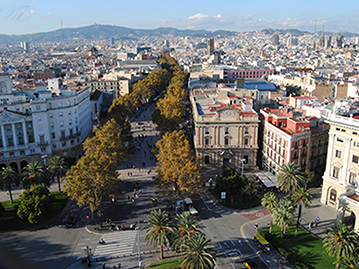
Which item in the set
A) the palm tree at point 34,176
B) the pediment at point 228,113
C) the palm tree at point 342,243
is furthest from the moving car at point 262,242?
the palm tree at point 34,176

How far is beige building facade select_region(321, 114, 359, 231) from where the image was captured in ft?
134

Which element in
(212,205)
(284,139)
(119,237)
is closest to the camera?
(119,237)

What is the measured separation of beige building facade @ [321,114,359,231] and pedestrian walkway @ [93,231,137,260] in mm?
26168

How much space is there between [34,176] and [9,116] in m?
17.2

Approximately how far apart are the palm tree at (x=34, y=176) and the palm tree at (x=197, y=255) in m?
27.2

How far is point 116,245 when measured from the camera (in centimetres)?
3769

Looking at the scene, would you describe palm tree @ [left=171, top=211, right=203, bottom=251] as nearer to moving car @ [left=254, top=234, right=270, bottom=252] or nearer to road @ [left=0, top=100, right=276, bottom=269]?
road @ [left=0, top=100, right=276, bottom=269]

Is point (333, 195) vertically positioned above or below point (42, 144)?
below

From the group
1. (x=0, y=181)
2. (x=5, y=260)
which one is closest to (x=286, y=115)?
(x=0, y=181)

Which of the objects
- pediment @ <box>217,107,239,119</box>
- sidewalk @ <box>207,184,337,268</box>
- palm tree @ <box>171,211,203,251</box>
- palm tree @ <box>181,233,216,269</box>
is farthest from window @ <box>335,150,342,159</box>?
palm tree @ <box>181,233,216,269</box>

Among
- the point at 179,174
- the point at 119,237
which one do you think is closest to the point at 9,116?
the point at 119,237

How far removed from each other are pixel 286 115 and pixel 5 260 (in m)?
58.3

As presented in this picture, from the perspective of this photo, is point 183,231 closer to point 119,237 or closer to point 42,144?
point 119,237

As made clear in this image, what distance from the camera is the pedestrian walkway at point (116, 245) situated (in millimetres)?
36094
